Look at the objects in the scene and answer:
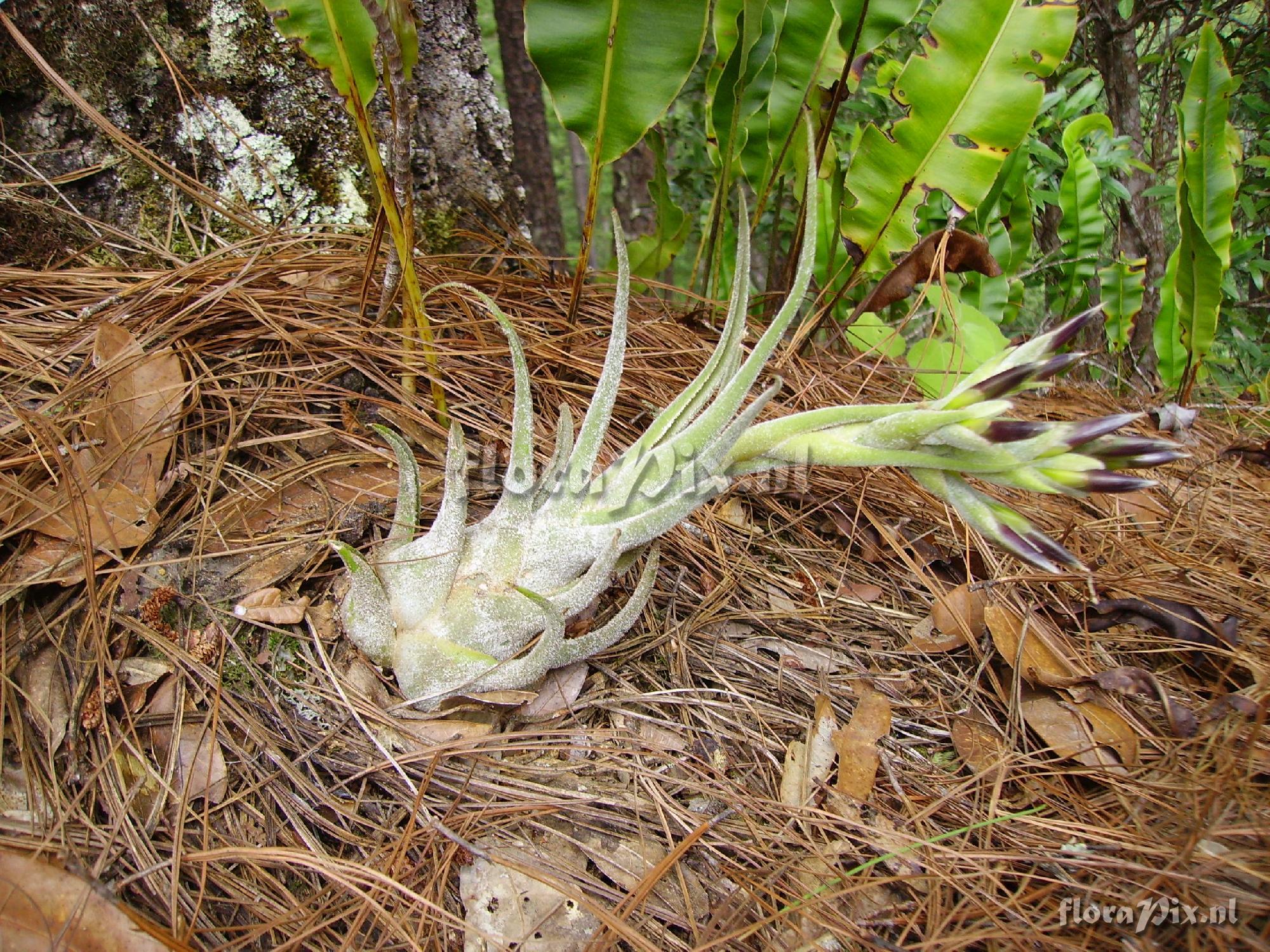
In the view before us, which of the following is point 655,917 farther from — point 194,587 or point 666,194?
point 666,194

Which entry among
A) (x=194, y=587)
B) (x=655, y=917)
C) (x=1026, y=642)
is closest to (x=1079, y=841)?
(x=1026, y=642)

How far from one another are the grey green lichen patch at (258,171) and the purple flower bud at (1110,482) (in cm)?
154

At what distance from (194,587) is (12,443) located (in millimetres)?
358

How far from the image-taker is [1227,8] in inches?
98.0

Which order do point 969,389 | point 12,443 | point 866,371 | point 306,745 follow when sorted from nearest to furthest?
1. point 969,389
2. point 306,745
3. point 12,443
4. point 866,371

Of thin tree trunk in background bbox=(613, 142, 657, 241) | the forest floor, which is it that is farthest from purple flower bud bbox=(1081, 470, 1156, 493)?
thin tree trunk in background bbox=(613, 142, 657, 241)

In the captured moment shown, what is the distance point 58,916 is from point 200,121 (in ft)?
4.84

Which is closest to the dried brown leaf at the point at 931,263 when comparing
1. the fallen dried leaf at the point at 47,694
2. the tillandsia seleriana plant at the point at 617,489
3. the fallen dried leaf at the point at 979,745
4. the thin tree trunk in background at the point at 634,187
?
the tillandsia seleriana plant at the point at 617,489

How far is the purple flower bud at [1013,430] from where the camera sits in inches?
31.8

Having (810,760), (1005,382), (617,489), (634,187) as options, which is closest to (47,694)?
(617,489)

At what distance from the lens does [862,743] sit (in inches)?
41.3

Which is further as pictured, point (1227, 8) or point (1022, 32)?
point (1227, 8)

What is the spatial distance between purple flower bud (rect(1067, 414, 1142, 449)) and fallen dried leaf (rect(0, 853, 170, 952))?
44.5 inches

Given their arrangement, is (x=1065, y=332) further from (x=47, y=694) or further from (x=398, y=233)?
(x=47, y=694)
